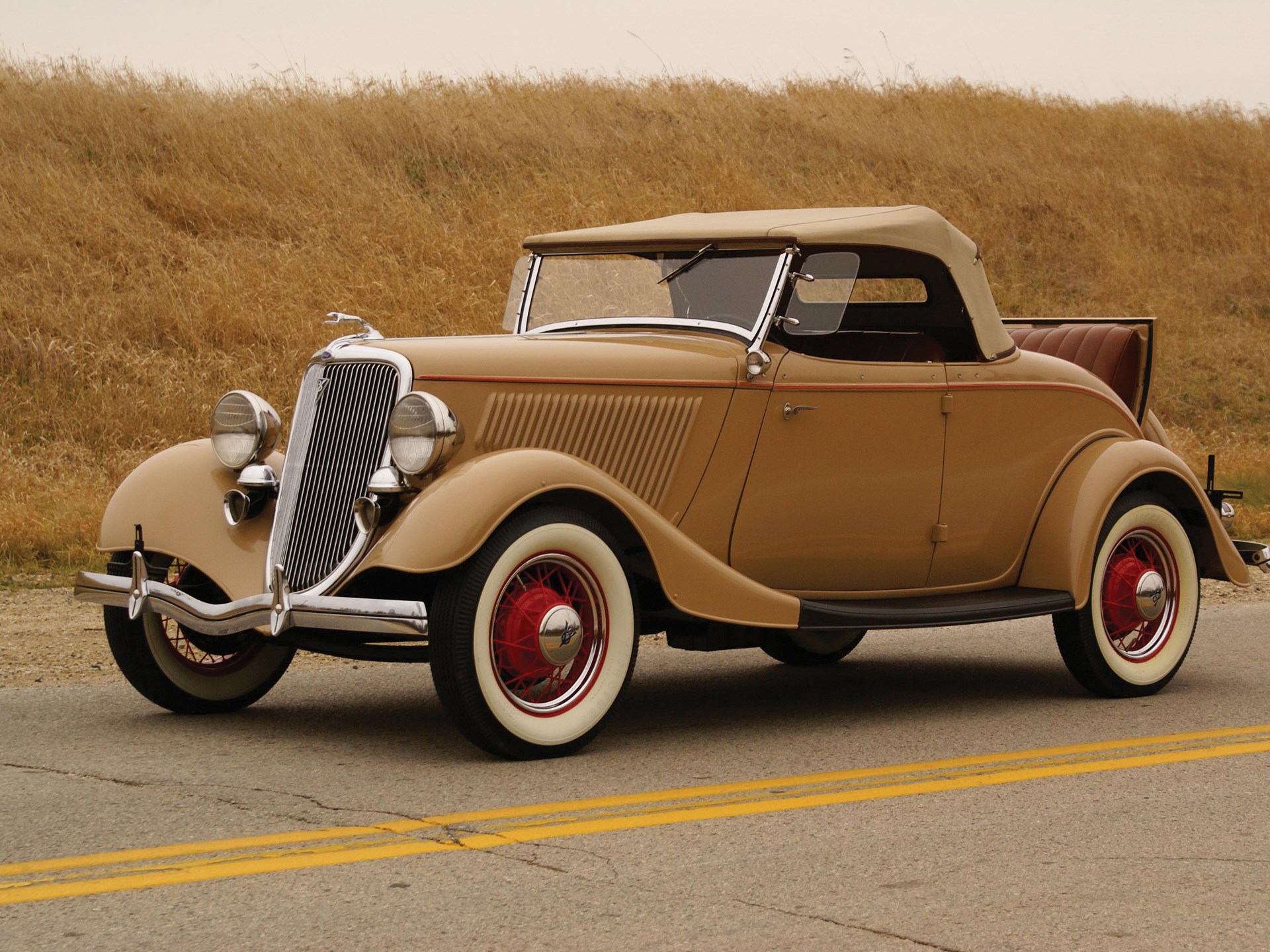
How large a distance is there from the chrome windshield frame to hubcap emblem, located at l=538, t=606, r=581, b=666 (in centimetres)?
143

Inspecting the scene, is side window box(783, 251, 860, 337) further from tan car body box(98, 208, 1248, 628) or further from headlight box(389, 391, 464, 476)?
headlight box(389, 391, 464, 476)

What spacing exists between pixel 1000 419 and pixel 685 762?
2.28m

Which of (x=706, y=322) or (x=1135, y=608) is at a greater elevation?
(x=706, y=322)

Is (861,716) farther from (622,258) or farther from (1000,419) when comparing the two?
(622,258)

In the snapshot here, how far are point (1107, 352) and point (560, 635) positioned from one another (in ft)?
11.7

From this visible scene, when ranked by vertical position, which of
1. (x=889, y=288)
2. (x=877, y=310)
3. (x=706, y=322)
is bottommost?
(x=706, y=322)

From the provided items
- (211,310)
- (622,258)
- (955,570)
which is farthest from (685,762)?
(211,310)

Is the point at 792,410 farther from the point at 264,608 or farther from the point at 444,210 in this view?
the point at 444,210

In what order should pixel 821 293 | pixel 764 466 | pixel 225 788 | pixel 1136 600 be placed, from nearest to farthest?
pixel 225 788
pixel 764 466
pixel 821 293
pixel 1136 600

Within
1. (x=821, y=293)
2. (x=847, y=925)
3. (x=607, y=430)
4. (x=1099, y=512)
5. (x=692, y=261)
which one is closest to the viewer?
(x=847, y=925)

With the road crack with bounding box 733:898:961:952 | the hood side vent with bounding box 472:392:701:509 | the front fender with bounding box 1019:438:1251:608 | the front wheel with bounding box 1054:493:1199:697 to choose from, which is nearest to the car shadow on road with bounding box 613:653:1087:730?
the front wheel with bounding box 1054:493:1199:697

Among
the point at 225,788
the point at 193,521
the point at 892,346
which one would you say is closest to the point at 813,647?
the point at 892,346

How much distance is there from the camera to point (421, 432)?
5.08 meters

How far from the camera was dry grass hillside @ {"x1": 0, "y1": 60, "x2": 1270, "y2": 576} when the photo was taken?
15.1m
